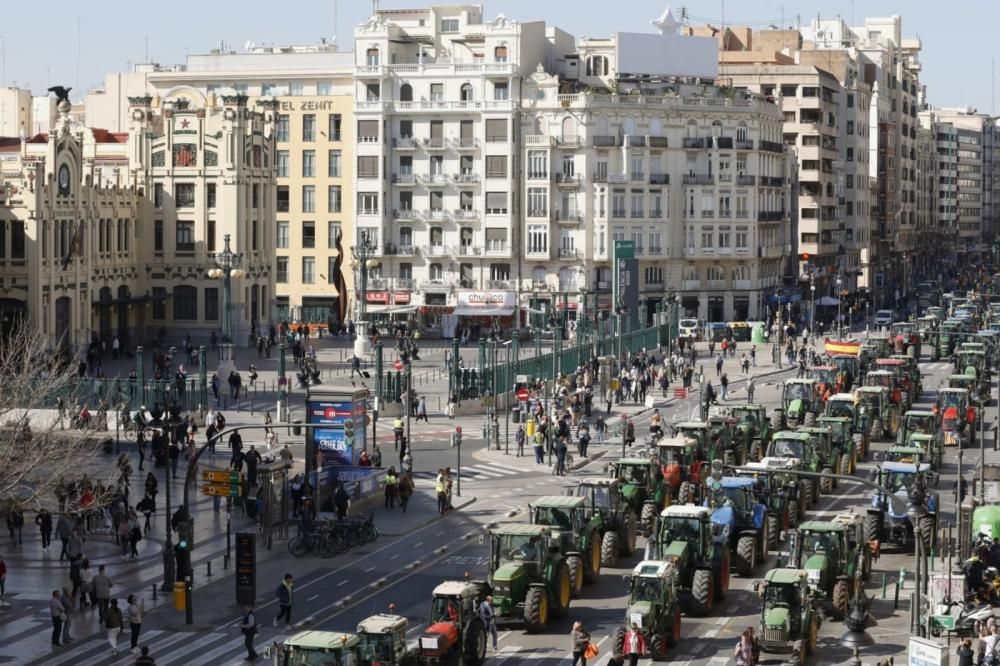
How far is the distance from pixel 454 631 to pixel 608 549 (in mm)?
11957

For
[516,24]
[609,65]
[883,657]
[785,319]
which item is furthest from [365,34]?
[883,657]

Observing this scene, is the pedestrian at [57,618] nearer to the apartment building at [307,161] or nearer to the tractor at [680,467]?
the tractor at [680,467]

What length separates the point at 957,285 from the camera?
634 ft

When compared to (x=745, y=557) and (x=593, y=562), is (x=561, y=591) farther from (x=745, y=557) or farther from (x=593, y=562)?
(x=745, y=557)

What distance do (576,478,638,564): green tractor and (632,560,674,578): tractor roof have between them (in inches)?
307

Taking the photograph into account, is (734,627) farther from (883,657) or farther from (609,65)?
(609,65)

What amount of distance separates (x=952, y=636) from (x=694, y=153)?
90.6m

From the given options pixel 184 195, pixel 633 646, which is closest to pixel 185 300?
pixel 184 195

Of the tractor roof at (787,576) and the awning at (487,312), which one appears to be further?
the awning at (487,312)

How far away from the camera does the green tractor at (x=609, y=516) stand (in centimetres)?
4794

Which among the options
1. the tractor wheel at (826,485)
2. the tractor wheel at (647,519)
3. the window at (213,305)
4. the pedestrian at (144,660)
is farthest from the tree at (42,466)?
the window at (213,305)

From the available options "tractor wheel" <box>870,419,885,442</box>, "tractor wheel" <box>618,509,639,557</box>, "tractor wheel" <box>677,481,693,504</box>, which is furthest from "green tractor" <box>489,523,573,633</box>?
"tractor wheel" <box>870,419,885,442</box>

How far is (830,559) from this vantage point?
42.0 meters

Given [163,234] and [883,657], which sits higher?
[163,234]
